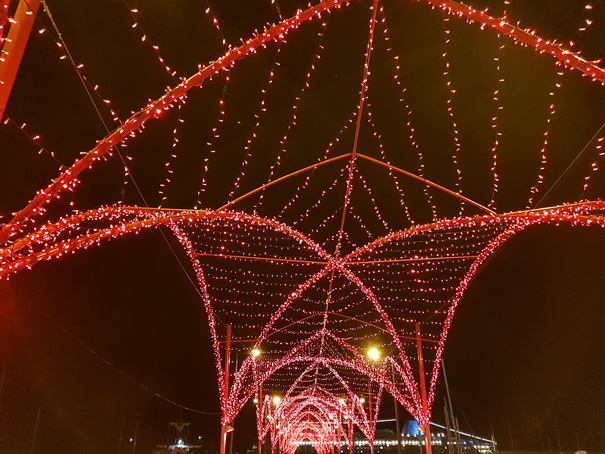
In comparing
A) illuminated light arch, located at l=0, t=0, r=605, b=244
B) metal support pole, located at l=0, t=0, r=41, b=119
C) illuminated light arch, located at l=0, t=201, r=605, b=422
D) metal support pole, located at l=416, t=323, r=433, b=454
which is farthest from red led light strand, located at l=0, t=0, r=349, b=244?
metal support pole, located at l=416, t=323, r=433, b=454

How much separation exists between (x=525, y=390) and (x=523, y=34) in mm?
31293

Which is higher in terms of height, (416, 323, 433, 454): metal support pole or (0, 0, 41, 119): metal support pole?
(0, 0, 41, 119): metal support pole

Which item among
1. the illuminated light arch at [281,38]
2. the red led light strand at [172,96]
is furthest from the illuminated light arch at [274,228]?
the illuminated light arch at [281,38]

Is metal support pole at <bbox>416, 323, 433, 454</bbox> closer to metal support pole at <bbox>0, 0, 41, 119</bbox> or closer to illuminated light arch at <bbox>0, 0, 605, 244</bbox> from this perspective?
illuminated light arch at <bbox>0, 0, 605, 244</bbox>

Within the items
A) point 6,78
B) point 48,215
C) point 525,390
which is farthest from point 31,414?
point 525,390

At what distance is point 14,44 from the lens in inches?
209

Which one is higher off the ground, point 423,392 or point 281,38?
point 281,38

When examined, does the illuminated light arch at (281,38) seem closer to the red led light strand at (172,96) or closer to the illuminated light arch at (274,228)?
the red led light strand at (172,96)

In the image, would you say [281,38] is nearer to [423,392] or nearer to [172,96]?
[172,96]

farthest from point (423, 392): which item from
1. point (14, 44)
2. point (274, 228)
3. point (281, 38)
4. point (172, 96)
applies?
point (14, 44)

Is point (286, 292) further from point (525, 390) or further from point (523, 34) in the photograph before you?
point (525, 390)

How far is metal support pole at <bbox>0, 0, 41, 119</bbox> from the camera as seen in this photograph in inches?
207

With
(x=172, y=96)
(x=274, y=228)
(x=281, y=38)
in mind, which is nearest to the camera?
(x=172, y=96)

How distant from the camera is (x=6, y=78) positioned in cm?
524
